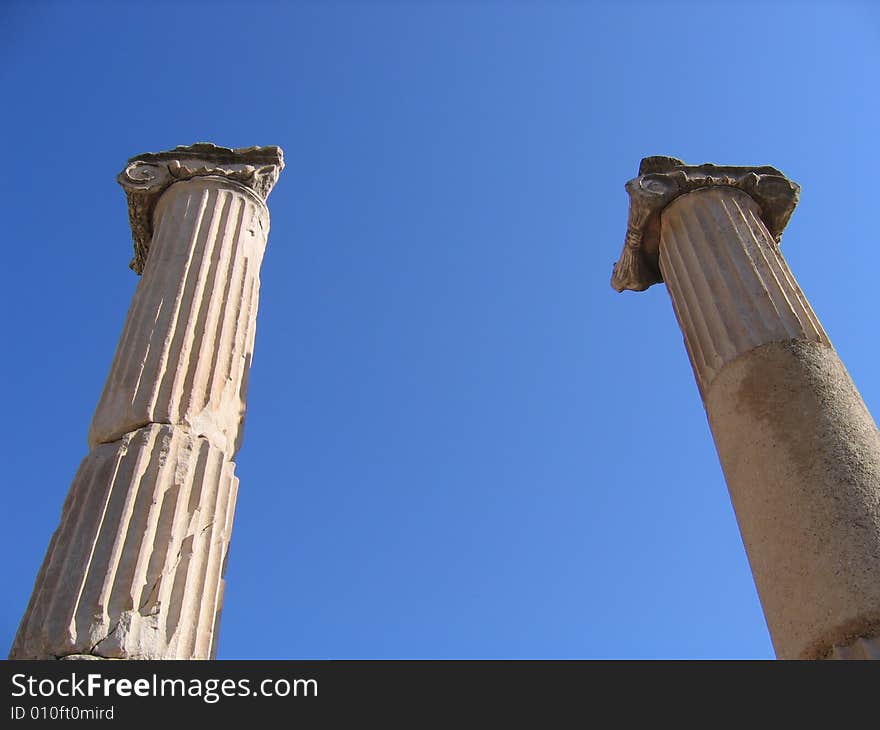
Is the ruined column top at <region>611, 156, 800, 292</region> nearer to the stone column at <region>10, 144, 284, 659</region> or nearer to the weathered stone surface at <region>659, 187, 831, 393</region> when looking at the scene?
the weathered stone surface at <region>659, 187, 831, 393</region>

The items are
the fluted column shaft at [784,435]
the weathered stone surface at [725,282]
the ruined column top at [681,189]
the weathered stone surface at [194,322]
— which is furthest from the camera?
the ruined column top at [681,189]

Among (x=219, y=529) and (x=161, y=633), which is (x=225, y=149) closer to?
(x=219, y=529)

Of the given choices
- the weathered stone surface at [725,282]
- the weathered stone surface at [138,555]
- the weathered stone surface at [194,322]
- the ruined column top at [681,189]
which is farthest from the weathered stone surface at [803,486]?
the weathered stone surface at [194,322]

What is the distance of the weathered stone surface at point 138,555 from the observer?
7.28m

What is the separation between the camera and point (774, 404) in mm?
9852

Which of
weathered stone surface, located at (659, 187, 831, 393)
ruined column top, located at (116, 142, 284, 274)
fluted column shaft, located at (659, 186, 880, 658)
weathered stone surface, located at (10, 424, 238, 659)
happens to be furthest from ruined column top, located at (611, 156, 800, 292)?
weathered stone surface, located at (10, 424, 238, 659)

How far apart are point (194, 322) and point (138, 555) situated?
143 inches

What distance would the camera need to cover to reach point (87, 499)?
8.27 m

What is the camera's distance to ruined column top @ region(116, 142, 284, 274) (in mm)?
13391

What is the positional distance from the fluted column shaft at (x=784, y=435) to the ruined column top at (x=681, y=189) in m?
1.04

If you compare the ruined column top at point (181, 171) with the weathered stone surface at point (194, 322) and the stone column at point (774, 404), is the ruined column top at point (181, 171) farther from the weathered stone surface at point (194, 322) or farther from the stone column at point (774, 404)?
the stone column at point (774, 404)

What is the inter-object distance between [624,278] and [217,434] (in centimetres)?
868

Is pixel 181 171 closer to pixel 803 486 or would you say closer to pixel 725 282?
pixel 725 282
